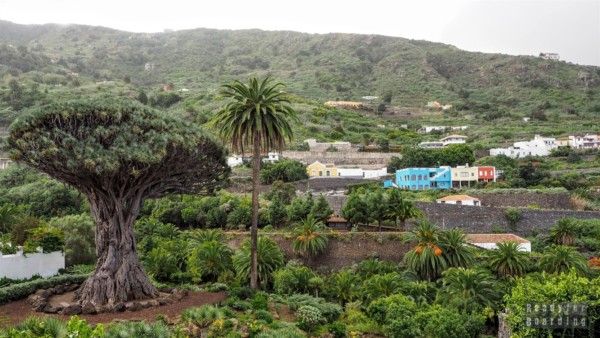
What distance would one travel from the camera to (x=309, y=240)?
1499 inches

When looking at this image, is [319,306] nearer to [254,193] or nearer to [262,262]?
[254,193]

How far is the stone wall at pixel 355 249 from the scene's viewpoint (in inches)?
1521

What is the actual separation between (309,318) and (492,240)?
19039 mm

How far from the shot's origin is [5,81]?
331 feet

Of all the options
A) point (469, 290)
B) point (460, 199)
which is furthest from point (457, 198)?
point (469, 290)

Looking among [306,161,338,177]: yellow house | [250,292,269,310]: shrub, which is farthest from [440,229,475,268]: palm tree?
[306,161,338,177]: yellow house

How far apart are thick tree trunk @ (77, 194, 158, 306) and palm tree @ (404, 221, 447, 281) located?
49.4ft

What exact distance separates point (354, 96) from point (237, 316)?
97595mm

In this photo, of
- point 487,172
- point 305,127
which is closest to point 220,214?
point 487,172

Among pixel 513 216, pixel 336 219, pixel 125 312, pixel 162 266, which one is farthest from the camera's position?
pixel 336 219

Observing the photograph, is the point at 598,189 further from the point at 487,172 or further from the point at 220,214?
the point at 220,214

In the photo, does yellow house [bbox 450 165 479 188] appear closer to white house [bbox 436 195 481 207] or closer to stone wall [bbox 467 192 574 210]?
stone wall [bbox 467 192 574 210]

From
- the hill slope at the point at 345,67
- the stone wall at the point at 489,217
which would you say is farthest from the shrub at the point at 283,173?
the hill slope at the point at 345,67

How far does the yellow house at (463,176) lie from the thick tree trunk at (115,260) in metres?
45.1
